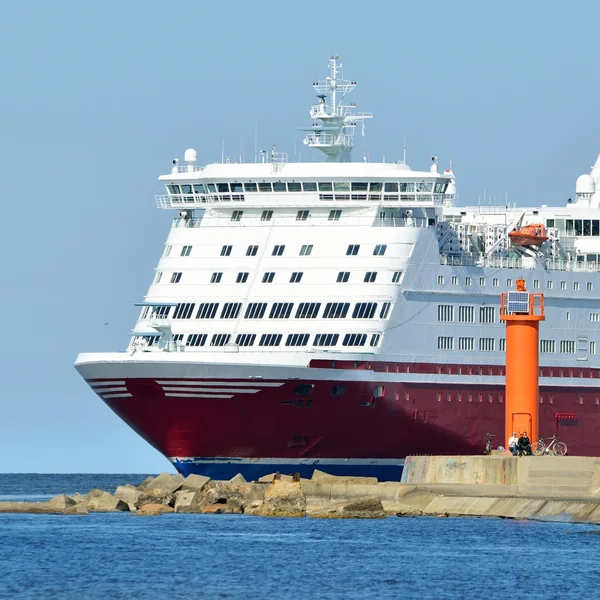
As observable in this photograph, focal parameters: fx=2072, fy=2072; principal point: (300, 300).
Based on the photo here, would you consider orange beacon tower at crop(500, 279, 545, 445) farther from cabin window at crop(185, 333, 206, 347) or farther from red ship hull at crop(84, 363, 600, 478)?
cabin window at crop(185, 333, 206, 347)

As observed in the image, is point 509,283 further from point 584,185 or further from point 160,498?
point 160,498

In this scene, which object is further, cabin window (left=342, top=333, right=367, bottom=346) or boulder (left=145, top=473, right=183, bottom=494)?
cabin window (left=342, top=333, right=367, bottom=346)

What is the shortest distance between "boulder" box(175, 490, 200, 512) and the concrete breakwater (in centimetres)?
3

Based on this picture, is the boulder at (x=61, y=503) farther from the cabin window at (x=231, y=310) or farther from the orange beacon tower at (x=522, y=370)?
the orange beacon tower at (x=522, y=370)

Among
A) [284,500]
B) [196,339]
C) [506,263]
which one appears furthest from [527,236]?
[284,500]

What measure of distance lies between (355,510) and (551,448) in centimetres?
1195

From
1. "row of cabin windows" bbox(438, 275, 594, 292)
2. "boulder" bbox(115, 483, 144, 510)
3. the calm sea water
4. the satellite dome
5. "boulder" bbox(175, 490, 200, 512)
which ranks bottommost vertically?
the calm sea water

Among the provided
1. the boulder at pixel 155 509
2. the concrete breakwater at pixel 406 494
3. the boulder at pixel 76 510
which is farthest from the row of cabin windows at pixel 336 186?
the boulder at pixel 76 510

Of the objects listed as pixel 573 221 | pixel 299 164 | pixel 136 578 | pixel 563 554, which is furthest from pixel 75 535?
pixel 573 221

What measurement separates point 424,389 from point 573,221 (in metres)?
10.9

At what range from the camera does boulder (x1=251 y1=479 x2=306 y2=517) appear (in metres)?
53.5

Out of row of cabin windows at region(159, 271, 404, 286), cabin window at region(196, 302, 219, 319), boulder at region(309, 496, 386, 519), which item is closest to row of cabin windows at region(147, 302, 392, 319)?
cabin window at region(196, 302, 219, 319)

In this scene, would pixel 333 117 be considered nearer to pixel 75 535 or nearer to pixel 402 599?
pixel 75 535

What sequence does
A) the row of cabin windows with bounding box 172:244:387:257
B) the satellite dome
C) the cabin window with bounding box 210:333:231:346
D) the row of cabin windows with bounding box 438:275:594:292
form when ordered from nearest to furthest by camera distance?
1. the cabin window with bounding box 210:333:231:346
2. the row of cabin windows with bounding box 172:244:387:257
3. the row of cabin windows with bounding box 438:275:594:292
4. the satellite dome
